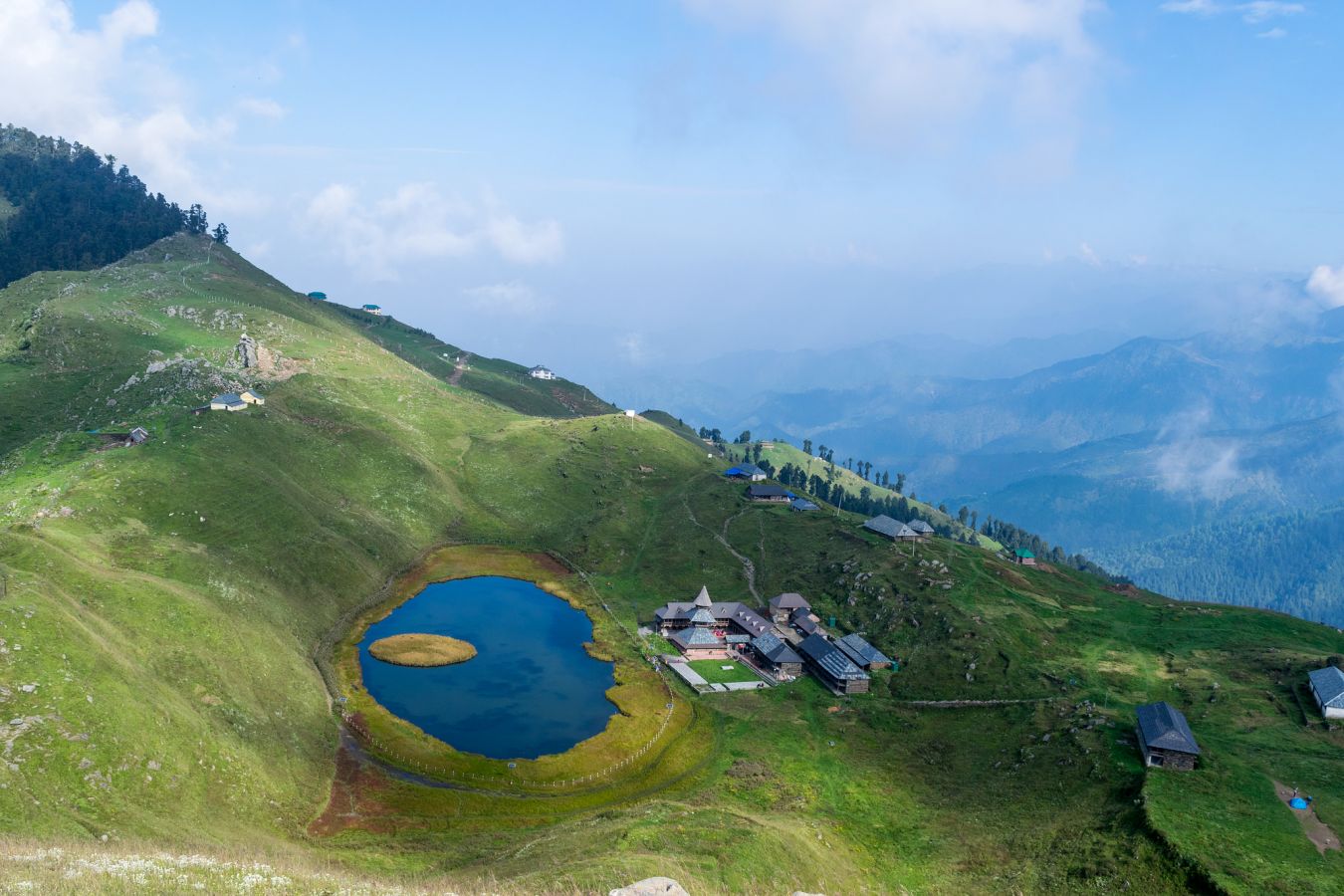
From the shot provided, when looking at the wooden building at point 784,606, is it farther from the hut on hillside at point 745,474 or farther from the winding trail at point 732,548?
the hut on hillside at point 745,474

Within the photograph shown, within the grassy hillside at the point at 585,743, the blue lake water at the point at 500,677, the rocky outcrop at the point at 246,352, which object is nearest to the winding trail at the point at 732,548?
the grassy hillside at the point at 585,743

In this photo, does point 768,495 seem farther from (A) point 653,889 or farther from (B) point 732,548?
(A) point 653,889

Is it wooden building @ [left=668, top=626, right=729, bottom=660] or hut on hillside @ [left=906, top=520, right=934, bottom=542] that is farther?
hut on hillside @ [left=906, top=520, right=934, bottom=542]

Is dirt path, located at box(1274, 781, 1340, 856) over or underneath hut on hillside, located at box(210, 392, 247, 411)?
underneath

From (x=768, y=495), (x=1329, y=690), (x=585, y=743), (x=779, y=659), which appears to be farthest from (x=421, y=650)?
(x=1329, y=690)

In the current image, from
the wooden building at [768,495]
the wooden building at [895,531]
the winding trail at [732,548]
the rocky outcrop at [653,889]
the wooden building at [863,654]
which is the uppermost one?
the wooden building at [768,495]

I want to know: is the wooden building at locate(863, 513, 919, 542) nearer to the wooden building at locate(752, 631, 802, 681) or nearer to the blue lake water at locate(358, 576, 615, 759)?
the wooden building at locate(752, 631, 802, 681)

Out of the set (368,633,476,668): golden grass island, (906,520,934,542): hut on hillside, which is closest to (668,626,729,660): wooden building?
(368,633,476,668): golden grass island
